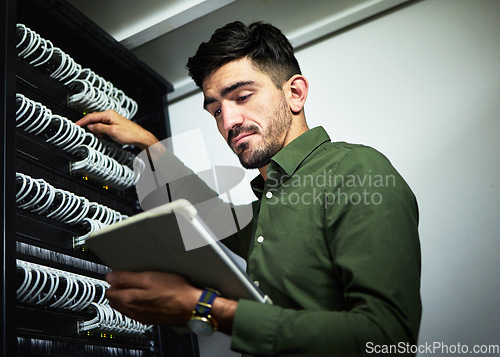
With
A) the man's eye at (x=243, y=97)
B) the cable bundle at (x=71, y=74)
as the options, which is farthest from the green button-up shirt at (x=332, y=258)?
the cable bundle at (x=71, y=74)

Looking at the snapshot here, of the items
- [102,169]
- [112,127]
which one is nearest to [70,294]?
[102,169]

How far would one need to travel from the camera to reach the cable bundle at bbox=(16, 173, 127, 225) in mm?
1643

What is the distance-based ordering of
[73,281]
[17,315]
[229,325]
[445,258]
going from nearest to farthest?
[229,325] → [17,315] → [73,281] → [445,258]

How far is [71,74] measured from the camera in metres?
2.05

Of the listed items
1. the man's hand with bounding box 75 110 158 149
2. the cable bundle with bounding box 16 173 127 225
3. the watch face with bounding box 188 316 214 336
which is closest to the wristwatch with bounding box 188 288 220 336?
the watch face with bounding box 188 316 214 336

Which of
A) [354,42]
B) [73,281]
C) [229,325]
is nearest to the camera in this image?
[229,325]

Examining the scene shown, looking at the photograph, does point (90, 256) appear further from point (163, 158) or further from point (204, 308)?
point (204, 308)

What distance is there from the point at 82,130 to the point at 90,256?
0.48m

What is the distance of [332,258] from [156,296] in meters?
0.45

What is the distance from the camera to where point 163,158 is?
2084 millimetres

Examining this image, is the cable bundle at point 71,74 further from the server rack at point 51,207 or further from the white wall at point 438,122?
the white wall at point 438,122

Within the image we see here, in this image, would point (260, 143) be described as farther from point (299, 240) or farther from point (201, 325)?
point (201, 325)

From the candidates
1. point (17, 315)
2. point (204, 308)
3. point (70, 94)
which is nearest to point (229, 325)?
point (204, 308)

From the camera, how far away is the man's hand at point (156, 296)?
45.2 inches
